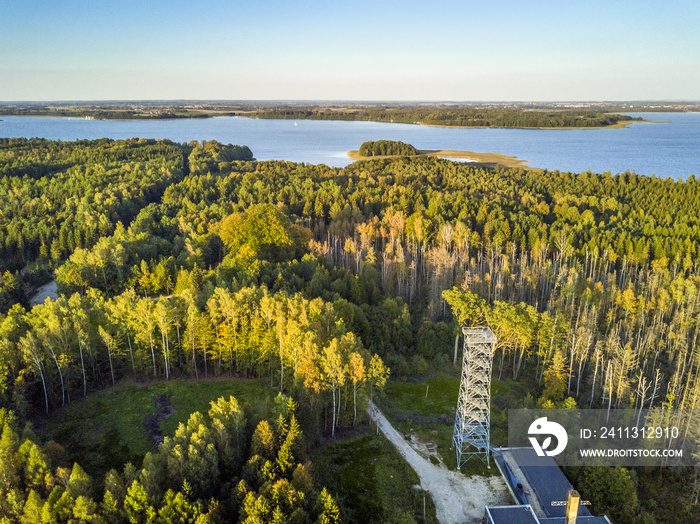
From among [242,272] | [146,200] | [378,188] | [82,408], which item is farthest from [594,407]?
[146,200]

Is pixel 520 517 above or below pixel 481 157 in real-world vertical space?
below

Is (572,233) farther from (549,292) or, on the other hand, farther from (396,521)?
(396,521)

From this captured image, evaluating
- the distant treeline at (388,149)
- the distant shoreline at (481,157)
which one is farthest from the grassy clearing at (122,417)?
the distant treeline at (388,149)

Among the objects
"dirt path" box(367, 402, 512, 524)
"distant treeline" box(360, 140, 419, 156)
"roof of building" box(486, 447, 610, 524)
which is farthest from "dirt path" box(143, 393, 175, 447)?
"distant treeline" box(360, 140, 419, 156)

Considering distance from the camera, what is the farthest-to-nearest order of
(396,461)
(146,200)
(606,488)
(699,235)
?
1. (146,200)
2. (699,235)
3. (396,461)
4. (606,488)

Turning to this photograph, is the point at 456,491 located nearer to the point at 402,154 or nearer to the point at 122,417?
the point at 122,417

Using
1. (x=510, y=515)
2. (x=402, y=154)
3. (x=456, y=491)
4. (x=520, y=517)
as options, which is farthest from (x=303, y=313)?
(x=402, y=154)

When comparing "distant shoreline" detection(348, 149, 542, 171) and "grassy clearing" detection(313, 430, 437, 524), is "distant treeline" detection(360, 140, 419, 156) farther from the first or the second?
"grassy clearing" detection(313, 430, 437, 524)
